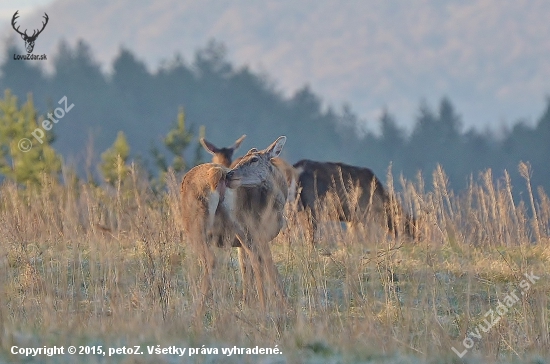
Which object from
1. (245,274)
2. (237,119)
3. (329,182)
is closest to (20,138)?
(329,182)

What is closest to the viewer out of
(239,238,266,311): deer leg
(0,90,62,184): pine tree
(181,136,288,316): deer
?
(239,238,266,311): deer leg

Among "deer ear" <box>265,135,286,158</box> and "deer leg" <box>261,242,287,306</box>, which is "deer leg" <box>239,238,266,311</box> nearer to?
"deer leg" <box>261,242,287,306</box>

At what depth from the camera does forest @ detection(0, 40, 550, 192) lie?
6150 cm

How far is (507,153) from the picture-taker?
61.3 meters

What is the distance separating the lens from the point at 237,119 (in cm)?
6944

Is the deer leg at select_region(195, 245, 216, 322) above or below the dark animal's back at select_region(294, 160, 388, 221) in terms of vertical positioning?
below

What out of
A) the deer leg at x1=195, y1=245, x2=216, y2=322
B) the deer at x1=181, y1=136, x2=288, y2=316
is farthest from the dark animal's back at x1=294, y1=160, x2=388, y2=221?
the deer leg at x1=195, y1=245, x2=216, y2=322

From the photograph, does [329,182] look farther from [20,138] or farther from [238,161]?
[20,138]

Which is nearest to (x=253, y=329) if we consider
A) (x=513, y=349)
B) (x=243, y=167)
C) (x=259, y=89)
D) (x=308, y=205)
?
(x=513, y=349)

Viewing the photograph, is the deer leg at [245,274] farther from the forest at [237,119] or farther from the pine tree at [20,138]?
the forest at [237,119]

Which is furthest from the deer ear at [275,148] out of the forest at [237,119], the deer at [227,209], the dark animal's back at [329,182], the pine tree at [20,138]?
the forest at [237,119]

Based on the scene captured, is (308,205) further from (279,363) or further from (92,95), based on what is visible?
(92,95)

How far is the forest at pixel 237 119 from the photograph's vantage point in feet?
202

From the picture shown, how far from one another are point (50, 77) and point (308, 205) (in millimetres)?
62235
